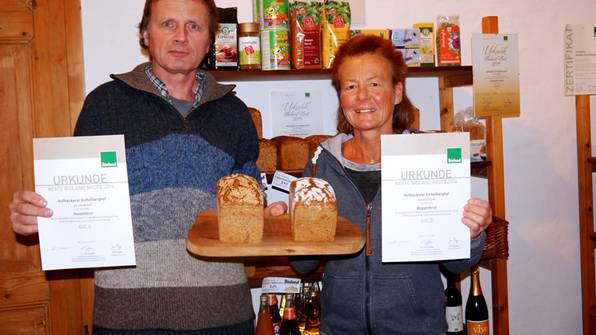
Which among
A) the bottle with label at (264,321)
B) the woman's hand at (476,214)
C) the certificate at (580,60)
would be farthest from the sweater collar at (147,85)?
the certificate at (580,60)

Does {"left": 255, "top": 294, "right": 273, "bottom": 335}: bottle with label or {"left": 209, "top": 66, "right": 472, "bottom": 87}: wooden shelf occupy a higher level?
{"left": 209, "top": 66, "right": 472, "bottom": 87}: wooden shelf

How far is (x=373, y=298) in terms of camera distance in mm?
1941

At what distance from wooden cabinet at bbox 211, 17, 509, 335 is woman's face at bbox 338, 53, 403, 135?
887mm

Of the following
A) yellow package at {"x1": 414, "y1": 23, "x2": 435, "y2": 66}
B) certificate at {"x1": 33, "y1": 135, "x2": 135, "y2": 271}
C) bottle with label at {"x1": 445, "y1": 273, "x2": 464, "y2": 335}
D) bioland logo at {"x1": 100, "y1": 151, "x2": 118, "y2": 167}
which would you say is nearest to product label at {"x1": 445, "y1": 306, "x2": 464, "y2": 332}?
bottle with label at {"x1": 445, "y1": 273, "x2": 464, "y2": 335}

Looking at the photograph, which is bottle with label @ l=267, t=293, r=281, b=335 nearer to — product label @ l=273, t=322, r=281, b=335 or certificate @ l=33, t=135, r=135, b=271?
product label @ l=273, t=322, r=281, b=335

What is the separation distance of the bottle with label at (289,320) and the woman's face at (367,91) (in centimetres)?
139

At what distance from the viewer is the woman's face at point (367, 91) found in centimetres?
202

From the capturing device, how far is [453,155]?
1860 millimetres

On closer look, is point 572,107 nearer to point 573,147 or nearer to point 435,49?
point 573,147

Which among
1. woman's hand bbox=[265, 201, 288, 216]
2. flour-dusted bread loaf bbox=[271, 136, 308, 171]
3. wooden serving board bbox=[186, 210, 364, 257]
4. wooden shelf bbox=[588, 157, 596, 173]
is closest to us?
wooden serving board bbox=[186, 210, 364, 257]

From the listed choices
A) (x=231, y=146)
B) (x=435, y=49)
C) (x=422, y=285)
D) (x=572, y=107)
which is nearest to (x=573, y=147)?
(x=572, y=107)

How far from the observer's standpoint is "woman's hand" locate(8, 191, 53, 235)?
1854 mm

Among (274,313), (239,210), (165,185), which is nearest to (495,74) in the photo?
(274,313)

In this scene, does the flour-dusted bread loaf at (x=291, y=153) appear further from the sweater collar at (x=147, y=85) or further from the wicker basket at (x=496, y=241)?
the wicker basket at (x=496, y=241)
